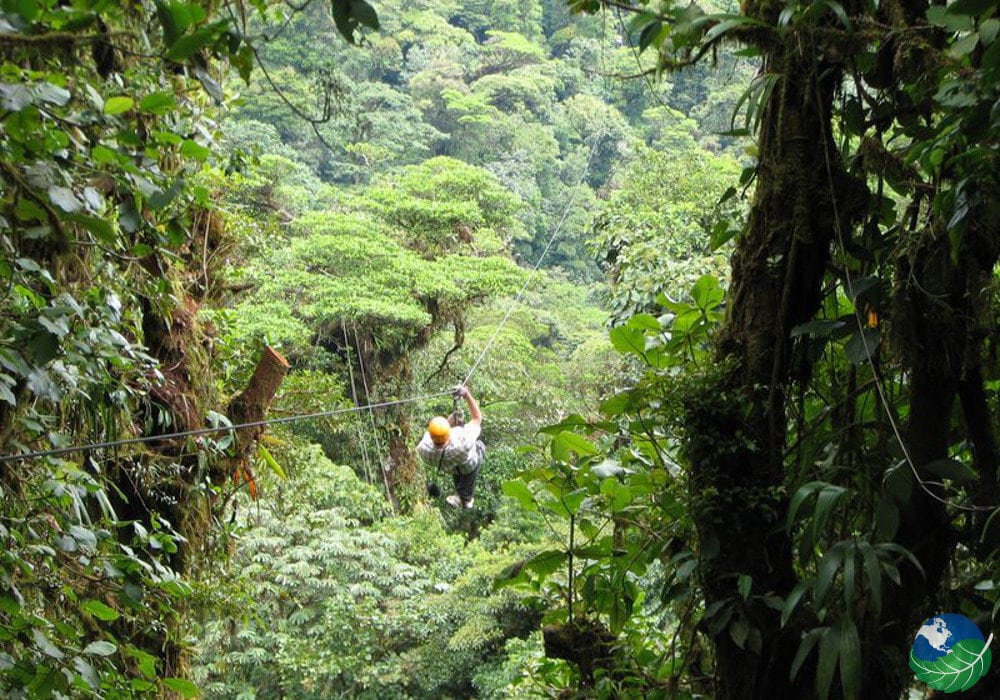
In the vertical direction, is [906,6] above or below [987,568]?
above

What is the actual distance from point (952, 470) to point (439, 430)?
451 centimetres

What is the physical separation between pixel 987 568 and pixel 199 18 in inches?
40.2

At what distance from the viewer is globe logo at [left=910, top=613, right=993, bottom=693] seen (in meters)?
0.91

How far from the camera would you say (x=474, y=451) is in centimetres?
612

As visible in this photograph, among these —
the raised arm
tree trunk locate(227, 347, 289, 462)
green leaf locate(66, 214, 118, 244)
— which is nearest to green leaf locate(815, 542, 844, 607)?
green leaf locate(66, 214, 118, 244)

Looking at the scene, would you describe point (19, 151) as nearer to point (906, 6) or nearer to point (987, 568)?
point (906, 6)

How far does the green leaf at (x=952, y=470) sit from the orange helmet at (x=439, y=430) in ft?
14.5

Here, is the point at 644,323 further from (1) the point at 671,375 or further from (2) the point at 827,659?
(2) the point at 827,659

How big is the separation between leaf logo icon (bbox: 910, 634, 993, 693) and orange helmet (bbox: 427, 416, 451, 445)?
4.61m

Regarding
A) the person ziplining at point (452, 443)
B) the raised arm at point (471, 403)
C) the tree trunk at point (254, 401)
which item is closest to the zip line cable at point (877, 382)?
the tree trunk at point (254, 401)

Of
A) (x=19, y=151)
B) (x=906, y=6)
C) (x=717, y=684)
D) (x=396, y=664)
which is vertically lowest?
(x=396, y=664)

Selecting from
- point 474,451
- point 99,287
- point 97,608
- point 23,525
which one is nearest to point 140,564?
point 23,525

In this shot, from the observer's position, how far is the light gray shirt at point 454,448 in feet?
18.9

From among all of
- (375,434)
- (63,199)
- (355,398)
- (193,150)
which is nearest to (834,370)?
(193,150)
